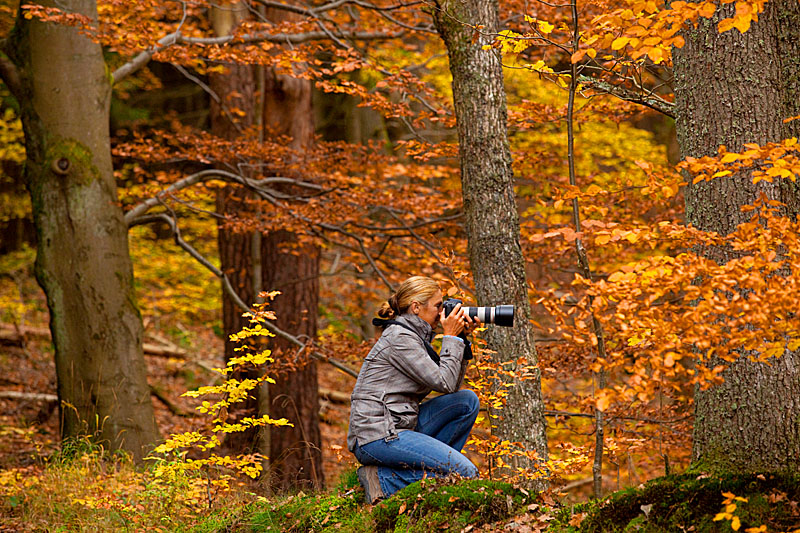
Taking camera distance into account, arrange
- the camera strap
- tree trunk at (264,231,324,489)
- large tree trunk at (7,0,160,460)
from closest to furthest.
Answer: the camera strap, large tree trunk at (7,0,160,460), tree trunk at (264,231,324,489)

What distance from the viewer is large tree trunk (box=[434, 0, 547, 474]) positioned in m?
5.02

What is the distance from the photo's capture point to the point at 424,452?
11.7ft

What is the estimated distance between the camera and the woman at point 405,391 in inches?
139

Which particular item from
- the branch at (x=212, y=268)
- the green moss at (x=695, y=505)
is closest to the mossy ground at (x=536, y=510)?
the green moss at (x=695, y=505)

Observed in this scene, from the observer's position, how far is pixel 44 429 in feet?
28.6

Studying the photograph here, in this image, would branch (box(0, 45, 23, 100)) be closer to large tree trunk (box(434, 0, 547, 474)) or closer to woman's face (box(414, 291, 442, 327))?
large tree trunk (box(434, 0, 547, 474))

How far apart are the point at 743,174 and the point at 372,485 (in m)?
2.34

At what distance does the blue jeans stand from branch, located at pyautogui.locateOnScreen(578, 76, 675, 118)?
6.24 feet

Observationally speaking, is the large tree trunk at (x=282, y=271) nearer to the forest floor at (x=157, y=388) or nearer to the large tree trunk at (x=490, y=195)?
the forest floor at (x=157, y=388)

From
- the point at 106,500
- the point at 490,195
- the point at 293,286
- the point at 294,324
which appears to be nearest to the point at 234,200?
the point at 293,286

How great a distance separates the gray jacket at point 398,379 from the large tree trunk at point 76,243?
13.3 feet

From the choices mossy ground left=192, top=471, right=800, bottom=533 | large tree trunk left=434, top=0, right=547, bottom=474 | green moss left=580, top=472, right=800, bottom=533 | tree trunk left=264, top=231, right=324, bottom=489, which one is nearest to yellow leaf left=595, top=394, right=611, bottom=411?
mossy ground left=192, top=471, right=800, bottom=533

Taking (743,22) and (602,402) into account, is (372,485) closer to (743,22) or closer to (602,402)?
(602,402)

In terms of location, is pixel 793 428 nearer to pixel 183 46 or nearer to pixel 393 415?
pixel 393 415
